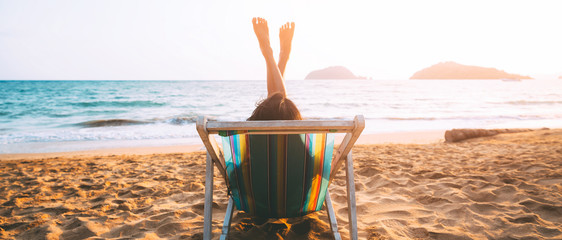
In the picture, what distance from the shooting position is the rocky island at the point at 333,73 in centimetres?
9075

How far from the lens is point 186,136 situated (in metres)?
7.94

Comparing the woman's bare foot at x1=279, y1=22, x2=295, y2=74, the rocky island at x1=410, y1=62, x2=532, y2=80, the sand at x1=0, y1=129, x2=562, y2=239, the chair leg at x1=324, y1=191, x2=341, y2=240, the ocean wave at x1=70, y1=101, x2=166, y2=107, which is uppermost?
the rocky island at x1=410, y1=62, x2=532, y2=80

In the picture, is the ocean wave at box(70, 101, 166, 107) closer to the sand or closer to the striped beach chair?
the sand

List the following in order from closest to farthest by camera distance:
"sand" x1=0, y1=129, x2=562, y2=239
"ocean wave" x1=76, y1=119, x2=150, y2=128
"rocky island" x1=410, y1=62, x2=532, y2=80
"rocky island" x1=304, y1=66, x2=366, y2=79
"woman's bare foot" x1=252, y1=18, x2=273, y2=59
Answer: "sand" x1=0, y1=129, x2=562, y2=239 → "woman's bare foot" x1=252, y1=18, x2=273, y2=59 → "ocean wave" x1=76, y1=119, x2=150, y2=128 → "rocky island" x1=410, y1=62, x2=532, y2=80 → "rocky island" x1=304, y1=66, x2=366, y2=79

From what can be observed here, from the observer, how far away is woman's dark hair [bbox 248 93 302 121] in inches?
67.7

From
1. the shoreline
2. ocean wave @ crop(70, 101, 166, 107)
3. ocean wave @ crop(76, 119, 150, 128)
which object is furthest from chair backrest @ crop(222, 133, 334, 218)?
ocean wave @ crop(70, 101, 166, 107)

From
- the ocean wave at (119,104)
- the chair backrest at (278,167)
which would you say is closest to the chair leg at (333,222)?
the chair backrest at (278,167)

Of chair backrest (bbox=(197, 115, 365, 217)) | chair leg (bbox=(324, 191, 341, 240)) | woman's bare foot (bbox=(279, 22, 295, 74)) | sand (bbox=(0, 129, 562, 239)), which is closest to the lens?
chair backrest (bbox=(197, 115, 365, 217))

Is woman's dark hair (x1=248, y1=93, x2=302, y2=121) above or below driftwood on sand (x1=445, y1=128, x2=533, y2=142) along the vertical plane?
above

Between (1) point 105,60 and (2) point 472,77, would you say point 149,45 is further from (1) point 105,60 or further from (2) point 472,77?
(2) point 472,77

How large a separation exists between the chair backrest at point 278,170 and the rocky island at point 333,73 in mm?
89257

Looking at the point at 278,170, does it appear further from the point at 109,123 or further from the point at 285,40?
the point at 109,123

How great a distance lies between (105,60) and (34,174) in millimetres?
42093

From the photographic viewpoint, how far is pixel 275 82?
10.0 feet
